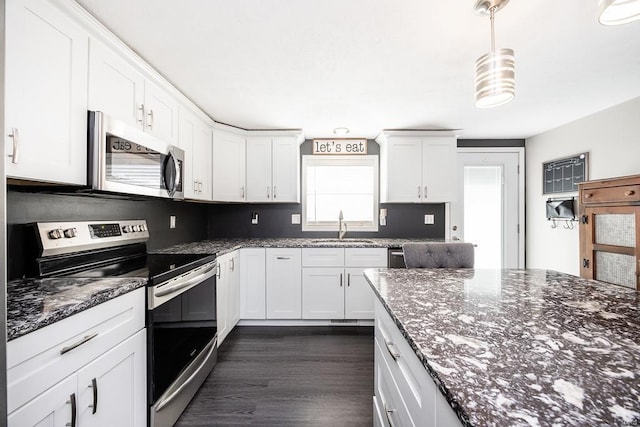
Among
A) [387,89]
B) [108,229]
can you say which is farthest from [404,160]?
[108,229]

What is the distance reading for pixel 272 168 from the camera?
3367 millimetres

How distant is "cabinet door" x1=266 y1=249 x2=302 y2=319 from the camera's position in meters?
3.09

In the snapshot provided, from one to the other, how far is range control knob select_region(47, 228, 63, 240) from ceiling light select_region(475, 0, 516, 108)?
219 cm

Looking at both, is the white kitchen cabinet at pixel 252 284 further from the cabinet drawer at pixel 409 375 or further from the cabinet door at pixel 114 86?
the cabinet drawer at pixel 409 375

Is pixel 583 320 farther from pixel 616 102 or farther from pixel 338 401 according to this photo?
pixel 616 102

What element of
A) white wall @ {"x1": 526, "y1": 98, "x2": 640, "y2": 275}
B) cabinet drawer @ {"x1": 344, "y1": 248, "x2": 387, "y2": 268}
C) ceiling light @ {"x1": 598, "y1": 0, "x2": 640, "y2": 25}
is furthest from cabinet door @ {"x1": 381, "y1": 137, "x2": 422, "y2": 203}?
ceiling light @ {"x1": 598, "y1": 0, "x2": 640, "y2": 25}

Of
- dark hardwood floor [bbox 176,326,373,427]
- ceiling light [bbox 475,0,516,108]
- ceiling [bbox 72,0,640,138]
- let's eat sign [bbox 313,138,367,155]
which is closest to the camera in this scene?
ceiling light [bbox 475,0,516,108]

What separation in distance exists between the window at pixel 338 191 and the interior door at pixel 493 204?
3.79ft

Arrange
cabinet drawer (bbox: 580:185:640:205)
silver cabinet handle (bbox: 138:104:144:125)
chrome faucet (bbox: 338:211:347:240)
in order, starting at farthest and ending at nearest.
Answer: chrome faucet (bbox: 338:211:347:240)
cabinet drawer (bbox: 580:185:640:205)
silver cabinet handle (bbox: 138:104:144:125)

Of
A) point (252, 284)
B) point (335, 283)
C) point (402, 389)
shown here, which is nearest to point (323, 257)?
point (335, 283)

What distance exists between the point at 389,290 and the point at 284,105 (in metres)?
1.99

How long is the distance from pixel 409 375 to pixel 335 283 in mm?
2260

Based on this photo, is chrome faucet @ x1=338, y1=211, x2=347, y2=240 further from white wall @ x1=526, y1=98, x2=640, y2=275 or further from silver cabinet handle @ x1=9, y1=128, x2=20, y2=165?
silver cabinet handle @ x1=9, y1=128, x2=20, y2=165

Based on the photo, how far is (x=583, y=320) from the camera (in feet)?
2.89
